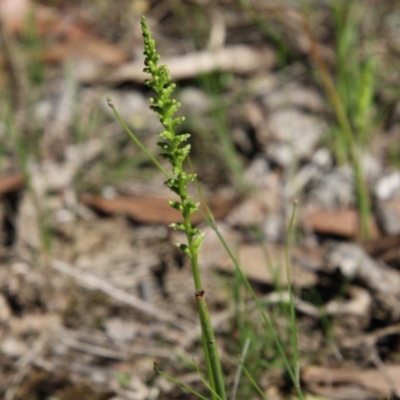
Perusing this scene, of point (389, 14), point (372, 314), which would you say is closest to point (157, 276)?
point (372, 314)

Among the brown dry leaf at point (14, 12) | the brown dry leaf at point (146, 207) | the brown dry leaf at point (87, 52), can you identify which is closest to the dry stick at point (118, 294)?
the brown dry leaf at point (146, 207)

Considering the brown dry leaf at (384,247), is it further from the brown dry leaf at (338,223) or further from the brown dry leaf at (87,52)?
the brown dry leaf at (87,52)

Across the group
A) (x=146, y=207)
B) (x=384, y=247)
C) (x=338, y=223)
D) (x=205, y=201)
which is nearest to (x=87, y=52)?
(x=146, y=207)

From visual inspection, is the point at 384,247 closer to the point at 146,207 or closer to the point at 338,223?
the point at 338,223

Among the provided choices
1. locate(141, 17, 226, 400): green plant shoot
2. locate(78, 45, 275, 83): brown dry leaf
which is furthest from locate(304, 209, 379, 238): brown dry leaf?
locate(141, 17, 226, 400): green plant shoot

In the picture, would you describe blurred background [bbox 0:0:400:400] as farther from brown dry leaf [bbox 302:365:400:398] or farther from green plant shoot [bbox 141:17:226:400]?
green plant shoot [bbox 141:17:226:400]
